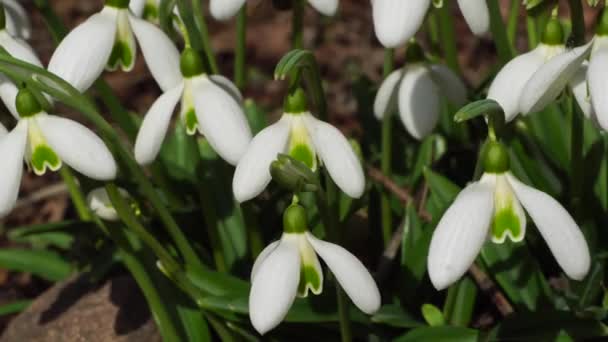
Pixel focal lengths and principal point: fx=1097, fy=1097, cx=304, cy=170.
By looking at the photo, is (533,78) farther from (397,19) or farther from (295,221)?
(295,221)

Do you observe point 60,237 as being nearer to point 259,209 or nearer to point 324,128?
point 259,209

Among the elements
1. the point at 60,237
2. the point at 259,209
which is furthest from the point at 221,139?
the point at 60,237

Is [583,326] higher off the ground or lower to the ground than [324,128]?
lower

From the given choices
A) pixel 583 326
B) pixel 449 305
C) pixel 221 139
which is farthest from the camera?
pixel 449 305

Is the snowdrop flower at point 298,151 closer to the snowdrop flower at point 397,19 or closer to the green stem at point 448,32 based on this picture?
the snowdrop flower at point 397,19

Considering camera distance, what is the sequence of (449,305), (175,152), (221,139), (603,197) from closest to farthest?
(221,139)
(449,305)
(603,197)
(175,152)

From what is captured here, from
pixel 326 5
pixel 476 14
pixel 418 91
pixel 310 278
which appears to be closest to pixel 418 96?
pixel 418 91

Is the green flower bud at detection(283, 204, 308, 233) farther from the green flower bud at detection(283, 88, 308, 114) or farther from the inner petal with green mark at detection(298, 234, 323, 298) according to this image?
the green flower bud at detection(283, 88, 308, 114)

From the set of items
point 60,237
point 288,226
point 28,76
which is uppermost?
point 28,76
